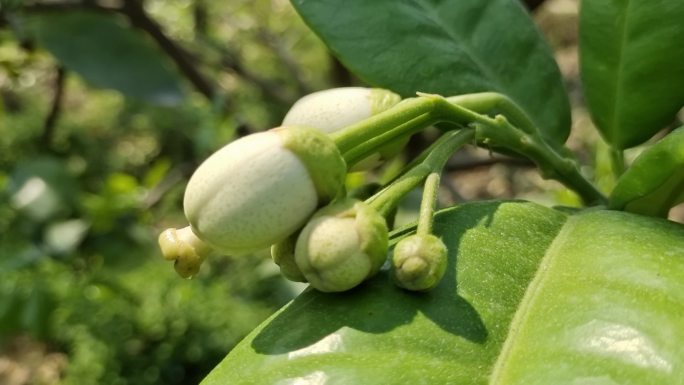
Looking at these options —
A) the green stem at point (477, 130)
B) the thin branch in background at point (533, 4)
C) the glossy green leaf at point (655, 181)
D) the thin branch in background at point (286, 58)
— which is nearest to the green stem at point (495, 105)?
the green stem at point (477, 130)

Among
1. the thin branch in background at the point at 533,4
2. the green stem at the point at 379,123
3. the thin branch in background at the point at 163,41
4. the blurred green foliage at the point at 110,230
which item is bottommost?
the blurred green foliage at the point at 110,230

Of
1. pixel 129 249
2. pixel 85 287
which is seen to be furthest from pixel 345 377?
pixel 85 287

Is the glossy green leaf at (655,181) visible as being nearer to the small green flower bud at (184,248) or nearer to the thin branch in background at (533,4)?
the small green flower bud at (184,248)

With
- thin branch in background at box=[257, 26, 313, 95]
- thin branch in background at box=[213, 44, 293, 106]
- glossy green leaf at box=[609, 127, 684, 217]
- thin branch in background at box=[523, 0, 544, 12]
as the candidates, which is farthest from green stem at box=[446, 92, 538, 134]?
thin branch in background at box=[257, 26, 313, 95]

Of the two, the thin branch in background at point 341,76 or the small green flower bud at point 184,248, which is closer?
the small green flower bud at point 184,248

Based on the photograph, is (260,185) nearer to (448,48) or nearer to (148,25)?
(448,48)

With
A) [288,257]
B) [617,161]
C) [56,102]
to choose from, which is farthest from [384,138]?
[56,102]
